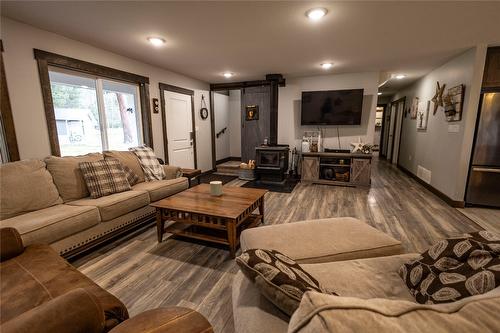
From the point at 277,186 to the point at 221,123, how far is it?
305 cm

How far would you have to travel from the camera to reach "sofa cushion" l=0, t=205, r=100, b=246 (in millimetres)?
1763

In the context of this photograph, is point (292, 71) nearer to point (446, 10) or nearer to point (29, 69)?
point (446, 10)

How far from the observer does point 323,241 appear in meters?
1.46

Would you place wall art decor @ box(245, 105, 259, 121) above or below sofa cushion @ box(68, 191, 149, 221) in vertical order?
above

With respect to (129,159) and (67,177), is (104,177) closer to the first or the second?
(67,177)

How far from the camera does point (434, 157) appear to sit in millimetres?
4172

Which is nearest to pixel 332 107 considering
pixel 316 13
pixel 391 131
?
pixel 316 13

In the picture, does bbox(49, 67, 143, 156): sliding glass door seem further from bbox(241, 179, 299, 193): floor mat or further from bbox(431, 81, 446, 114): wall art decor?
bbox(431, 81, 446, 114): wall art decor

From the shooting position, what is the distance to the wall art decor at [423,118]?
4656mm

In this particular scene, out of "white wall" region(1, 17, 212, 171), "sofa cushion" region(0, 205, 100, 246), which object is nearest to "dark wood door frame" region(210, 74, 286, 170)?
"white wall" region(1, 17, 212, 171)

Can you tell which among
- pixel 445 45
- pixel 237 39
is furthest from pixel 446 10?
pixel 237 39

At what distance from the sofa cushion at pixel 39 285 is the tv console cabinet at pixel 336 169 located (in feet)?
14.1

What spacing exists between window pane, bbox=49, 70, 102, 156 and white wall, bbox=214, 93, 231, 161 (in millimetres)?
3461

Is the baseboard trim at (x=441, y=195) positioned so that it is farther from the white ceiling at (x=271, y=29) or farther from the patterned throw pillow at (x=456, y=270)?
the patterned throw pillow at (x=456, y=270)
